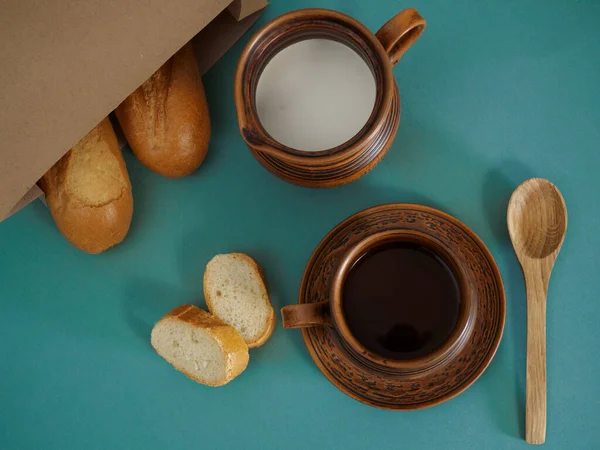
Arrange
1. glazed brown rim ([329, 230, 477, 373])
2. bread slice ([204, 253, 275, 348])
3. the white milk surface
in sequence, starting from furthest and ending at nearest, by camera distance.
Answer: bread slice ([204, 253, 275, 348])
the white milk surface
glazed brown rim ([329, 230, 477, 373])

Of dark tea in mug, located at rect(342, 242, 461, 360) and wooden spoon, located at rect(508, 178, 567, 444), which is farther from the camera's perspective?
wooden spoon, located at rect(508, 178, 567, 444)

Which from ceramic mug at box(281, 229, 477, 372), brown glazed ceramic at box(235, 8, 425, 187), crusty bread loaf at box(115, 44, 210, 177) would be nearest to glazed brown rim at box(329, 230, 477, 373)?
ceramic mug at box(281, 229, 477, 372)

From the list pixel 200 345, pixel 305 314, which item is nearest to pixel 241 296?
pixel 200 345

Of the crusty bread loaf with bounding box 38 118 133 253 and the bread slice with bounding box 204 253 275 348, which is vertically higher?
the crusty bread loaf with bounding box 38 118 133 253

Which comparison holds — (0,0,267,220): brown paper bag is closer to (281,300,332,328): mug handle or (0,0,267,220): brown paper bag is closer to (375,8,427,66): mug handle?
(375,8,427,66): mug handle

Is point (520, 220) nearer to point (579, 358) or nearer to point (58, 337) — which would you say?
point (579, 358)

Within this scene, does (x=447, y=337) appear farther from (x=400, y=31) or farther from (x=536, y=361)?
(x=400, y=31)

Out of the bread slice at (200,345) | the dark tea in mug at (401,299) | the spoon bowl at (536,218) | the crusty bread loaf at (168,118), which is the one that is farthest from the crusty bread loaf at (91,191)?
the spoon bowl at (536,218)
